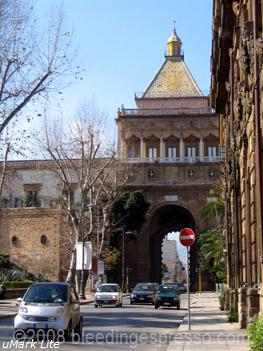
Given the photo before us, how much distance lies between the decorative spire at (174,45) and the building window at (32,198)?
3203 centimetres

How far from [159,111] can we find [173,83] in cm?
759

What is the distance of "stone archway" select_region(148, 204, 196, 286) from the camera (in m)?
81.1

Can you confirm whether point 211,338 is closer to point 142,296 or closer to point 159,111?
point 142,296

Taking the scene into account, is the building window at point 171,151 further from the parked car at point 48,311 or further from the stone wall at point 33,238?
the parked car at point 48,311

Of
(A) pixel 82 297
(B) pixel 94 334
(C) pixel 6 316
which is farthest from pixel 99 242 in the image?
(B) pixel 94 334

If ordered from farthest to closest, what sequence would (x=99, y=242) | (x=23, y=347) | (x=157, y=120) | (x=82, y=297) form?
(x=157, y=120) → (x=99, y=242) → (x=82, y=297) → (x=23, y=347)

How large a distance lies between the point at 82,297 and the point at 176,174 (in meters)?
33.3

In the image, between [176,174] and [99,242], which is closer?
[99,242]

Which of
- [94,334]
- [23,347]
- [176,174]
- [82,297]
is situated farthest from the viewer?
[176,174]

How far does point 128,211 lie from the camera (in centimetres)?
7050

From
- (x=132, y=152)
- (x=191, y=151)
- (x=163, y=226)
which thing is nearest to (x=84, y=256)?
(x=163, y=226)

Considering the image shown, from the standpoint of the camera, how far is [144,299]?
41781 mm

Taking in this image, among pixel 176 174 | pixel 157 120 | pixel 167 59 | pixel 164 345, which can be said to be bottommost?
pixel 164 345

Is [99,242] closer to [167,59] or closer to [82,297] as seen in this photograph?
[82,297]
